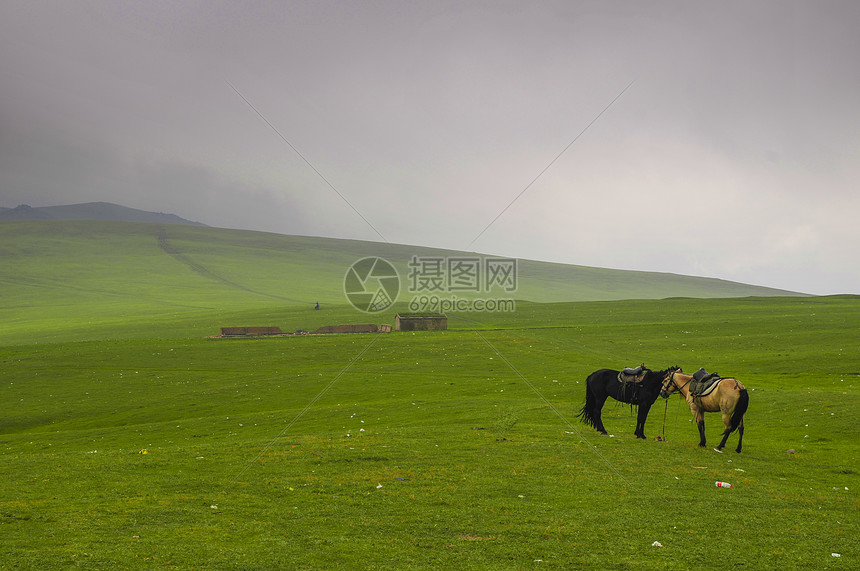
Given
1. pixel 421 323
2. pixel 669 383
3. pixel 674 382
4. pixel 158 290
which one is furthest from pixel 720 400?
pixel 158 290

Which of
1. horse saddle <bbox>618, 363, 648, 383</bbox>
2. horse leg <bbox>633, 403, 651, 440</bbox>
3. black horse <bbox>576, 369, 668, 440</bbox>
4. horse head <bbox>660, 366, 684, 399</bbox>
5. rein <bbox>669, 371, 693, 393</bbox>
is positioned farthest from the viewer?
horse saddle <bbox>618, 363, 648, 383</bbox>

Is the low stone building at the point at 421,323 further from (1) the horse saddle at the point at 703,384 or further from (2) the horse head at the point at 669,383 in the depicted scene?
(1) the horse saddle at the point at 703,384

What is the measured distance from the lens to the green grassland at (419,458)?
34.7ft

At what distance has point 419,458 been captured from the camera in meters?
17.8

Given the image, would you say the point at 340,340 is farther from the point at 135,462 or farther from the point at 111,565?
the point at 111,565

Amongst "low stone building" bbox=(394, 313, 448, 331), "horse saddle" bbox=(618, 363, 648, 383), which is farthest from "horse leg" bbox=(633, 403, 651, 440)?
"low stone building" bbox=(394, 313, 448, 331)

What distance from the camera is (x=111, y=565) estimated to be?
31.2 ft

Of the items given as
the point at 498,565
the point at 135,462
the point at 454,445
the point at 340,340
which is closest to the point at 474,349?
the point at 340,340

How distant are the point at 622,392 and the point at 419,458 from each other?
8.33m

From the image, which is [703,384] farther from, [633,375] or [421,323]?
[421,323]

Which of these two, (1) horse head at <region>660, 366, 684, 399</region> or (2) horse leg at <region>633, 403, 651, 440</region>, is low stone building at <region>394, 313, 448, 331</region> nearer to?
(2) horse leg at <region>633, 403, 651, 440</region>

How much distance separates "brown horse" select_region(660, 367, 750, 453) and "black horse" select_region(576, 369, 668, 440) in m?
0.42

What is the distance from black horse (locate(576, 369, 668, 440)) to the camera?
2030 centimetres

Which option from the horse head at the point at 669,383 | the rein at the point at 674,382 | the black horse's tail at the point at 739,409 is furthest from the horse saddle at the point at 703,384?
the black horse's tail at the point at 739,409
